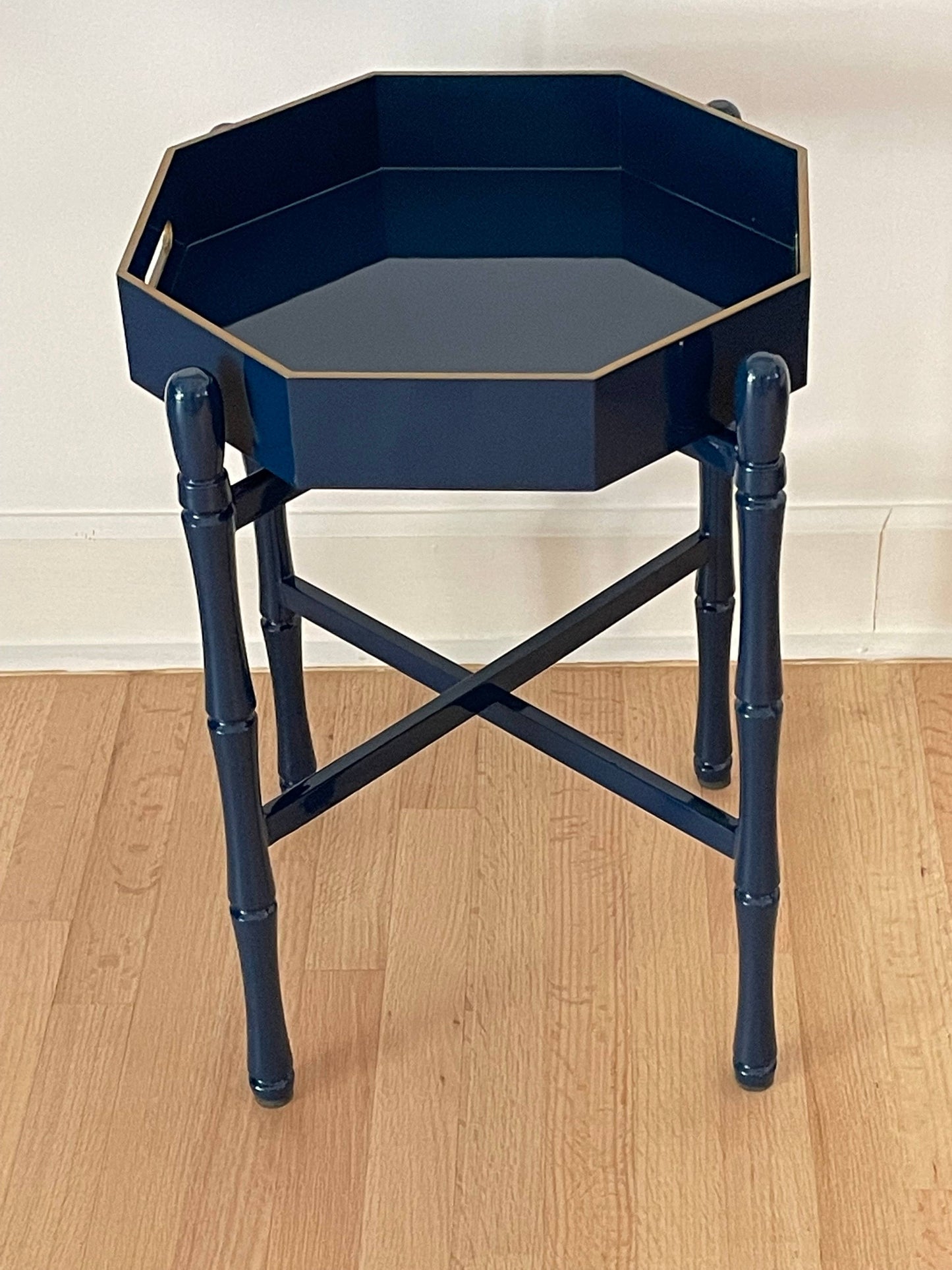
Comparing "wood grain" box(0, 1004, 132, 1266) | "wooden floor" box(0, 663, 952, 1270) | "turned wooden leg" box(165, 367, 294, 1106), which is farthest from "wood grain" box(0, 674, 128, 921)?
"turned wooden leg" box(165, 367, 294, 1106)

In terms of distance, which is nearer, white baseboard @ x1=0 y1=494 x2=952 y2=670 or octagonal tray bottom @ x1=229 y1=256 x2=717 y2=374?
octagonal tray bottom @ x1=229 y1=256 x2=717 y2=374

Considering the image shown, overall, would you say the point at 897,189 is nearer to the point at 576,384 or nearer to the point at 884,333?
the point at 884,333

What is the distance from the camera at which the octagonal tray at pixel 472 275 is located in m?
1.18

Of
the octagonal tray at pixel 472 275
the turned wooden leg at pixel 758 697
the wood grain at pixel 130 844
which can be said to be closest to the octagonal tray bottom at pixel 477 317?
the octagonal tray at pixel 472 275

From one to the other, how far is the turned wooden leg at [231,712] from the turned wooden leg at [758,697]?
38cm

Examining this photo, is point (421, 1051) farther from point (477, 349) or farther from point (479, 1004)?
point (477, 349)

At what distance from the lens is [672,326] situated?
131cm

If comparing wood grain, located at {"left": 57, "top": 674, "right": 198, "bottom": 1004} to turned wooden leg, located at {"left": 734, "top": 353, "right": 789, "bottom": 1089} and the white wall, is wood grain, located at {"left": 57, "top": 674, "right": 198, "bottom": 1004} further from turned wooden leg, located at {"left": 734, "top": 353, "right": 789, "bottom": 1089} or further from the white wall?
turned wooden leg, located at {"left": 734, "top": 353, "right": 789, "bottom": 1089}

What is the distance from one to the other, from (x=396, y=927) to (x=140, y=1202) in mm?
376

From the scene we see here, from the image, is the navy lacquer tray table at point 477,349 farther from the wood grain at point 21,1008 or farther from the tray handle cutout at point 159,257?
the wood grain at point 21,1008

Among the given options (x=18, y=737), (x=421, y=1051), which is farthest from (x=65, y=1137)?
(x=18, y=737)

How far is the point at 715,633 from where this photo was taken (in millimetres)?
1716

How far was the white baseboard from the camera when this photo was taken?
6.37ft

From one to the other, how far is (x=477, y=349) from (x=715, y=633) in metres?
0.54
